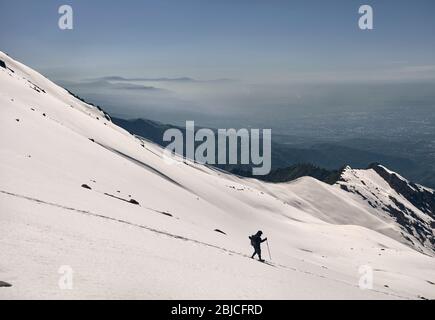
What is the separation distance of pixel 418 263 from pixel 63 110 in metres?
64.9

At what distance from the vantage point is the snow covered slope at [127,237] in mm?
17859

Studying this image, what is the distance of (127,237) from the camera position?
25484mm

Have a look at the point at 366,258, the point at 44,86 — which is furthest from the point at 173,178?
the point at 44,86

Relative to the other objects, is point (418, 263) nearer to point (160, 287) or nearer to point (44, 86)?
point (160, 287)

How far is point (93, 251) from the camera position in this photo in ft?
67.6

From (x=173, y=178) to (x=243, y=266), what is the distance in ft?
144

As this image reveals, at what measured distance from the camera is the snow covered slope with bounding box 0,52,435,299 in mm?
17859

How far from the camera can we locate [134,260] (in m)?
21.0

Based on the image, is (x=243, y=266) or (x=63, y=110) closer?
(x=243, y=266)
